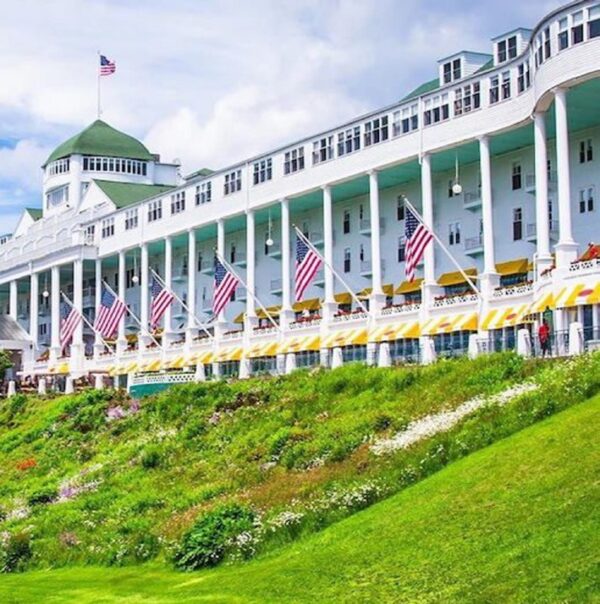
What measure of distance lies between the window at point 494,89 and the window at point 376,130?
8118 mm

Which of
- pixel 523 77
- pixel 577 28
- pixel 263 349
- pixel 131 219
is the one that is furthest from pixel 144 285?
pixel 577 28

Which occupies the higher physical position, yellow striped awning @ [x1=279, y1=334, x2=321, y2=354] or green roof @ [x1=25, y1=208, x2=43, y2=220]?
green roof @ [x1=25, y1=208, x2=43, y2=220]

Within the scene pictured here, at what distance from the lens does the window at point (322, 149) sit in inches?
2709

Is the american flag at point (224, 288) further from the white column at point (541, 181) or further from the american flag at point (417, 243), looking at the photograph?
the white column at point (541, 181)

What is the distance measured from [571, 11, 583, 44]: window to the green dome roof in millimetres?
66448

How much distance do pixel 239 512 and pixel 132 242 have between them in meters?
63.9

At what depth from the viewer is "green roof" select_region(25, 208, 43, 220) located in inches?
4609

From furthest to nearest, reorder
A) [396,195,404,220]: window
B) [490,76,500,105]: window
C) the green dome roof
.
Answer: the green dome roof < [396,195,404,220]: window < [490,76,500,105]: window

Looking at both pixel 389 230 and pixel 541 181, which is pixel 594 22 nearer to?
pixel 541 181

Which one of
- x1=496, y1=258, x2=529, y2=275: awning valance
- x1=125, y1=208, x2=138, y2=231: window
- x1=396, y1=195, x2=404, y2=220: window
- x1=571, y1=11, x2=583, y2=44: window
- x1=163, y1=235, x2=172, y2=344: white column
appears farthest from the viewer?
x1=125, y1=208, x2=138, y2=231: window

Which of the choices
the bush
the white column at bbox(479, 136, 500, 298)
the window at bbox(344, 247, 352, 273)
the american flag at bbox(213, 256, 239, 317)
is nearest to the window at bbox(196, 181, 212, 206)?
the window at bbox(344, 247, 352, 273)

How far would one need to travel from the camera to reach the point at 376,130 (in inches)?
2552

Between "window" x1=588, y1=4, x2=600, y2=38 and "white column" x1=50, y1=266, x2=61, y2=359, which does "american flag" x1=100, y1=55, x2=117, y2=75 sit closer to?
"white column" x1=50, y1=266, x2=61, y2=359

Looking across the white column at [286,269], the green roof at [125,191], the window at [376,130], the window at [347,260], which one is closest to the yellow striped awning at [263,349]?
the white column at [286,269]
